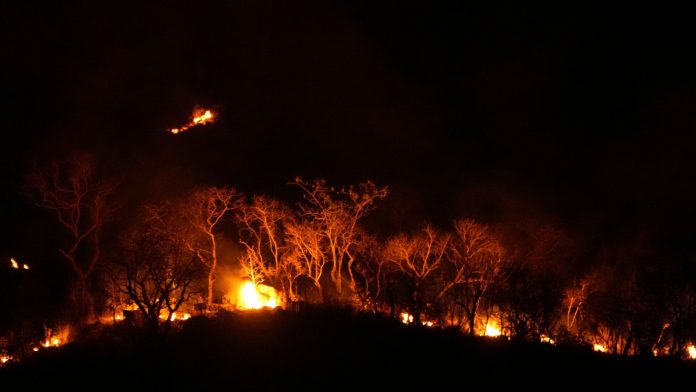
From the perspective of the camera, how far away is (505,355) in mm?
9930

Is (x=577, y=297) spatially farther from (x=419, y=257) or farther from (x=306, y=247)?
(x=306, y=247)

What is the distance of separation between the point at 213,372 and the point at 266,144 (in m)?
38.7

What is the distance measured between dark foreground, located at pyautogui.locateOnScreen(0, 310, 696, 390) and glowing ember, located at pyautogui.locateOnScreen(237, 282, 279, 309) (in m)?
8.17

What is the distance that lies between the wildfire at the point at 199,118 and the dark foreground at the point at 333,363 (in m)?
34.4

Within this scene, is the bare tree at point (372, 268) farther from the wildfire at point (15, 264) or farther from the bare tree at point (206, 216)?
the wildfire at point (15, 264)

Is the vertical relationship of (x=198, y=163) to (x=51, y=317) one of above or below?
above

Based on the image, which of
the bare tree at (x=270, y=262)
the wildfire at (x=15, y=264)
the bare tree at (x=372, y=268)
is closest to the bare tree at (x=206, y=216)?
the bare tree at (x=270, y=262)

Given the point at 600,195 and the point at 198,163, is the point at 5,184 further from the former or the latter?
the point at 600,195

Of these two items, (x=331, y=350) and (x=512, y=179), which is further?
(x=512, y=179)

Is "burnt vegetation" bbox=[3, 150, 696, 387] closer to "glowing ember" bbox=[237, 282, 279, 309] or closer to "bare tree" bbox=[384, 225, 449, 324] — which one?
"bare tree" bbox=[384, 225, 449, 324]

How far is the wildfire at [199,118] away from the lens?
44584 mm

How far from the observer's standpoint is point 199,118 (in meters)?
47.1

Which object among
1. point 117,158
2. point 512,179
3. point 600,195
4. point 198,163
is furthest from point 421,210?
point 117,158

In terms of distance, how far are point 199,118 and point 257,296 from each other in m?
30.4
